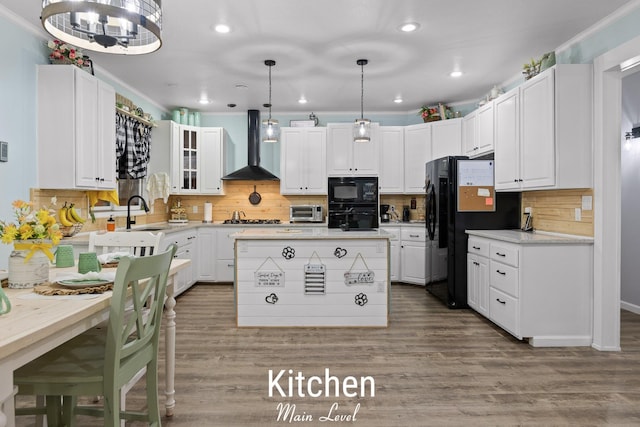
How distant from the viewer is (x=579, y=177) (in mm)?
3309

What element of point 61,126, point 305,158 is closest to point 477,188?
point 305,158

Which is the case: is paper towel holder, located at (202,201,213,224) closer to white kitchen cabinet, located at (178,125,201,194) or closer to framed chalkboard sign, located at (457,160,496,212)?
white kitchen cabinet, located at (178,125,201,194)

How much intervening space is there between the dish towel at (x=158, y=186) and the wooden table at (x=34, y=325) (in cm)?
396

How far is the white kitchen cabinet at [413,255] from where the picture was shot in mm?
5566

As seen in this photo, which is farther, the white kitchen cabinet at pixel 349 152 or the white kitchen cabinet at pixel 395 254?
the white kitchen cabinet at pixel 349 152

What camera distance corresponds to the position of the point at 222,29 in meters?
3.40

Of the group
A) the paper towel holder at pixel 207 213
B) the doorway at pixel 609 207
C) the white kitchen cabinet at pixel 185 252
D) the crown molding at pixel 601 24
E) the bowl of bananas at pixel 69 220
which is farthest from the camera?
the paper towel holder at pixel 207 213

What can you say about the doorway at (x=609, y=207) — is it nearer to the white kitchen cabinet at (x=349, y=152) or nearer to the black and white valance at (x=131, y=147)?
the white kitchen cabinet at (x=349, y=152)

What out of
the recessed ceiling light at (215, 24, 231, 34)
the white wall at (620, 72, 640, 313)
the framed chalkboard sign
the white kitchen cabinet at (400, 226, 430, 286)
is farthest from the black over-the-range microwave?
the white wall at (620, 72, 640, 313)

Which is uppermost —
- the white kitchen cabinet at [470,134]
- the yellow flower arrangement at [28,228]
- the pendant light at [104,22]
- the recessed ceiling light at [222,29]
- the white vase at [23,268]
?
the recessed ceiling light at [222,29]

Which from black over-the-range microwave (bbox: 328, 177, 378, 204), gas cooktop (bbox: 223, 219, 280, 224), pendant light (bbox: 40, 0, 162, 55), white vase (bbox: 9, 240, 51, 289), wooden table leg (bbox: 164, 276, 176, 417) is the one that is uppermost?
pendant light (bbox: 40, 0, 162, 55)

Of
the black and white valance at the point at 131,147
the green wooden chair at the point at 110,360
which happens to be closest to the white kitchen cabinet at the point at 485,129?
the green wooden chair at the point at 110,360

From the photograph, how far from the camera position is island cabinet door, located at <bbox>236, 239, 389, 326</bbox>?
3.74 metres

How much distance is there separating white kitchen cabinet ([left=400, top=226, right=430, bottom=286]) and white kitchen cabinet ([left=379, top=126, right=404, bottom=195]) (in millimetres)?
686
